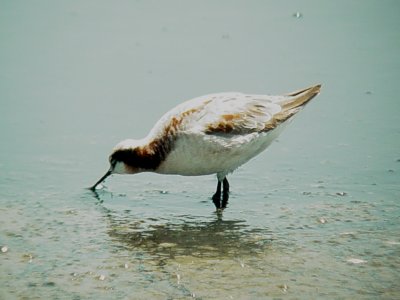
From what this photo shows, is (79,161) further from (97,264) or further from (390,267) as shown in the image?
(390,267)

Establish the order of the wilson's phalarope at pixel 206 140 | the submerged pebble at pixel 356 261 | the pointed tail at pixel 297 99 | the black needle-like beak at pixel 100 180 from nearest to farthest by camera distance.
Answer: the submerged pebble at pixel 356 261, the wilson's phalarope at pixel 206 140, the black needle-like beak at pixel 100 180, the pointed tail at pixel 297 99

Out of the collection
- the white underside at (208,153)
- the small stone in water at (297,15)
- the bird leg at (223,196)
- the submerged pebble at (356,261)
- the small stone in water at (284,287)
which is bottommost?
the submerged pebble at (356,261)

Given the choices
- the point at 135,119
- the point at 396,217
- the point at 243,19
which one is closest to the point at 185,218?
the point at 396,217

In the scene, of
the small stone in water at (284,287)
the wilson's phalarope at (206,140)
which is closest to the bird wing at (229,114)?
the wilson's phalarope at (206,140)

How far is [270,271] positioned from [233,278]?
316 mm

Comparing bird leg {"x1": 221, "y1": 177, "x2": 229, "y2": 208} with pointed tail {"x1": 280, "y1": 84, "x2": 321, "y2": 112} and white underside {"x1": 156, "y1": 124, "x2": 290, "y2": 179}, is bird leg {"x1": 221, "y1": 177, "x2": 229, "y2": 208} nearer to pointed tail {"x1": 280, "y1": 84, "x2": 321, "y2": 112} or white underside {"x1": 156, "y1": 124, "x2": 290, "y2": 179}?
white underside {"x1": 156, "y1": 124, "x2": 290, "y2": 179}

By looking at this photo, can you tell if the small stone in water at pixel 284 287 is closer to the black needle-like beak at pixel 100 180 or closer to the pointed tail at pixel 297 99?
the black needle-like beak at pixel 100 180

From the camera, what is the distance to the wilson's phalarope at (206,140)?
279 inches

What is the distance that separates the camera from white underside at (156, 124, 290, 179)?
7062mm

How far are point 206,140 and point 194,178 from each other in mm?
1120

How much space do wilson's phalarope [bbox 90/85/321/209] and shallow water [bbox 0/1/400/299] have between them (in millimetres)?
278

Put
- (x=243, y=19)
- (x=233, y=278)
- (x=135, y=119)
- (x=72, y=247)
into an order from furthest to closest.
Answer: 1. (x=243, y=19)
2. (x=135, y=119)
3. (x=72, y=247)
4. (x=233, y=278)

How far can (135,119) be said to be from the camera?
30.3 feet

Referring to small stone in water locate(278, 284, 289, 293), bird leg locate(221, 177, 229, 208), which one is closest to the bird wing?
bird leg locate(221, 177, 229, 208)
